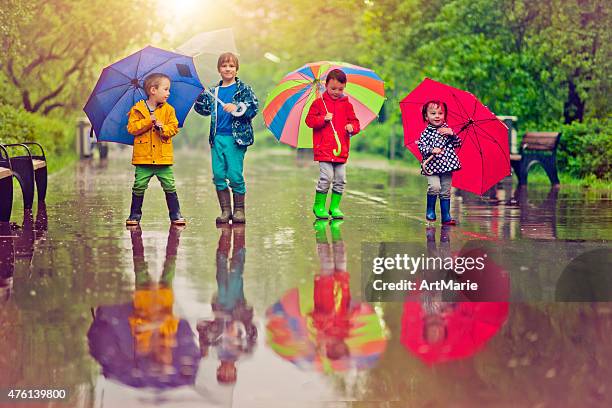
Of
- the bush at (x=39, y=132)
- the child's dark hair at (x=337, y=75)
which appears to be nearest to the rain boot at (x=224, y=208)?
the child's dark hair at (x=337, y=75)

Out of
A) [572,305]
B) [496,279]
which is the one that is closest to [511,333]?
[572,305]

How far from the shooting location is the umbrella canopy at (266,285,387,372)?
264 inches

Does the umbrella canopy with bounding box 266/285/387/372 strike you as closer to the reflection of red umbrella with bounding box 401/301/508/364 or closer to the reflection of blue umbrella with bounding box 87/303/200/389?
the reflection of red umbrella with bounding box 401/301/508/364

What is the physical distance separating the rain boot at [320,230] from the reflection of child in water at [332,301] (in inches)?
7.8

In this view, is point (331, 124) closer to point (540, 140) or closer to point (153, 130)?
point (153, 130)

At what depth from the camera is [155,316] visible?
8.11 metres

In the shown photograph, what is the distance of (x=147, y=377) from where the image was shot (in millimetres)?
6328

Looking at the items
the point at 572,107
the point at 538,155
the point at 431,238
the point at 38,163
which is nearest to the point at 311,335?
the point at 431,238

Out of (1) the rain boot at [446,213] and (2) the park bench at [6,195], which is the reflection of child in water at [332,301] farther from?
(2) the park bench at [6,195]

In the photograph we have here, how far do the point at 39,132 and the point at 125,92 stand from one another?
55.0 ft

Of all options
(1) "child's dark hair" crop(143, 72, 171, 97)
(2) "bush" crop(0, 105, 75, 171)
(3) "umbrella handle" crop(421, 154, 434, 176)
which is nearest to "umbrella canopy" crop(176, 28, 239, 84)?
(1) "child's dark hair" crop(143, 72, 171, 97)

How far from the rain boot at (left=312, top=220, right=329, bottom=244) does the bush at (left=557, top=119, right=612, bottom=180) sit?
10.6m

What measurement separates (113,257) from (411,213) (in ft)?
20.5

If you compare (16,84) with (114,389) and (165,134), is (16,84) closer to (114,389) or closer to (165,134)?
(165,134)
